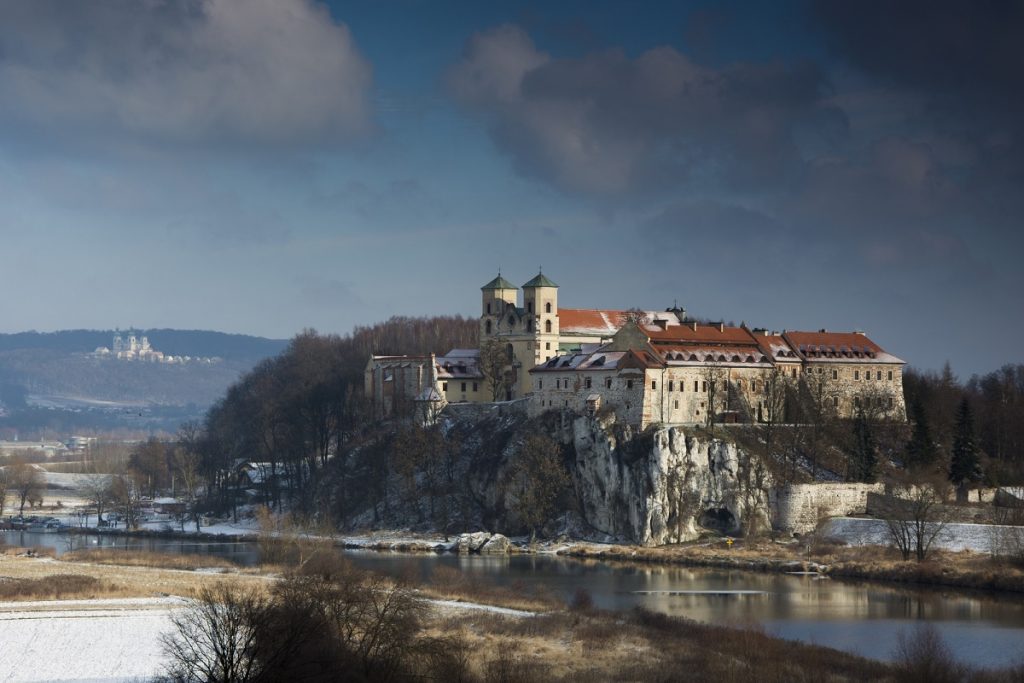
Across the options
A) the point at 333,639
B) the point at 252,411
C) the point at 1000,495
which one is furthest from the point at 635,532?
the point at 252,411

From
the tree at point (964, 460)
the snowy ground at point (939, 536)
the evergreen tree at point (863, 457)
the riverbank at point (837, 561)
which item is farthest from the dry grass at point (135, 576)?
the tree at point (964, 460)

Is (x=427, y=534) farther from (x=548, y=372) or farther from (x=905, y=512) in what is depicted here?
(x=905, y=512)

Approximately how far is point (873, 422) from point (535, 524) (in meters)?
22.1

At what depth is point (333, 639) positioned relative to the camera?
4159 centimetres

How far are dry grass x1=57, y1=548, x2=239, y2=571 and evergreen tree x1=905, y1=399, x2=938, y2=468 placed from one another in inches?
1523

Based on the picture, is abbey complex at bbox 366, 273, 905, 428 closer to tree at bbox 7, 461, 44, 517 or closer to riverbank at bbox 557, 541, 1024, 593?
riverbank at bbox 557, 541, 1024, 593

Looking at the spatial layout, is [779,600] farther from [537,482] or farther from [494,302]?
[494,302]

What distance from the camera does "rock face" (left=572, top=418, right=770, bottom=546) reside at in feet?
282

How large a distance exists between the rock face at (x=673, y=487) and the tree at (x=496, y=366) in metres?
16.0

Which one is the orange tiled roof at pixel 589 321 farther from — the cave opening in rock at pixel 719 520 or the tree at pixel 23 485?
the tree at pixel 23 485

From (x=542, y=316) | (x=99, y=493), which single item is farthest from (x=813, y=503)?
(x=99, y=493)

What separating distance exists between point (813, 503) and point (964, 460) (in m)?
8.75

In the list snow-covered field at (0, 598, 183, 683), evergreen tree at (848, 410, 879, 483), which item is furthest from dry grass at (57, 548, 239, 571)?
evergreen tree at (848, 410, 879, 483)

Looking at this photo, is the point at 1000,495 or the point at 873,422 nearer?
the point at 1000,495
